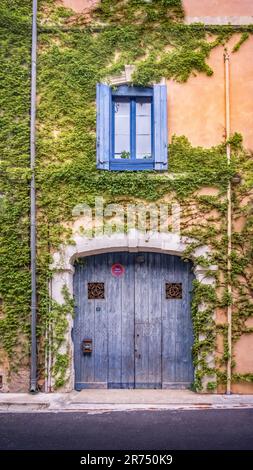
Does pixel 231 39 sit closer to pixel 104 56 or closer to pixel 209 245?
pixel 104 56

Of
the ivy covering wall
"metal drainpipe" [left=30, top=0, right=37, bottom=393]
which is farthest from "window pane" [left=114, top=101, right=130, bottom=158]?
"metal drainpipe" [left=30, top=0, right=37, bottom=393]

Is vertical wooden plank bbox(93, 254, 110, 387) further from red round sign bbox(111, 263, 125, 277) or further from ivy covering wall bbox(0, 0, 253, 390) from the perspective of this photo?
ivy covering wall bbox(0, 0, 253, 390)

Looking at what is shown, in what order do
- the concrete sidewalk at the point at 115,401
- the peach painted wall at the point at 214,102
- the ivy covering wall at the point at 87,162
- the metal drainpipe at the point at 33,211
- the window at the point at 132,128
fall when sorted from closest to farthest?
the concrete sidewalk at the point at 115,401
the metal drainpipe at the point at 33,211
the ivy covering wall at the point at 87,162
the window at the point at 132,128
the peach painted wall at the point at 214,102

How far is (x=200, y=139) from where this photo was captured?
764cm

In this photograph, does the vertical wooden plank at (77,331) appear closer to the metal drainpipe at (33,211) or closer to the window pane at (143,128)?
the metal drainpipe at (33,211)

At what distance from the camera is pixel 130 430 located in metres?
5.63

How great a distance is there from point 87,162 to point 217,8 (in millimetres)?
3610

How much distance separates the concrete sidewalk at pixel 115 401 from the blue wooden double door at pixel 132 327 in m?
0.42

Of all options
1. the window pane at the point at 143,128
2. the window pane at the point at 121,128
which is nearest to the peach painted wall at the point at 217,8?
the window pane at the point at 143,128

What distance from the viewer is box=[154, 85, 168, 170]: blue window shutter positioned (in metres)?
7.52

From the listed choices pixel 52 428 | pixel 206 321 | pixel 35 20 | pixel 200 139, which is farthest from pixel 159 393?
pixel 35 20

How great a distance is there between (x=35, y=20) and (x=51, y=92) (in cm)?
129

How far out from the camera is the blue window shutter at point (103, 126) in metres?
7.52

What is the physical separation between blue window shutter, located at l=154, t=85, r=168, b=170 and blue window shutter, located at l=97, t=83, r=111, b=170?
835 millimetres
